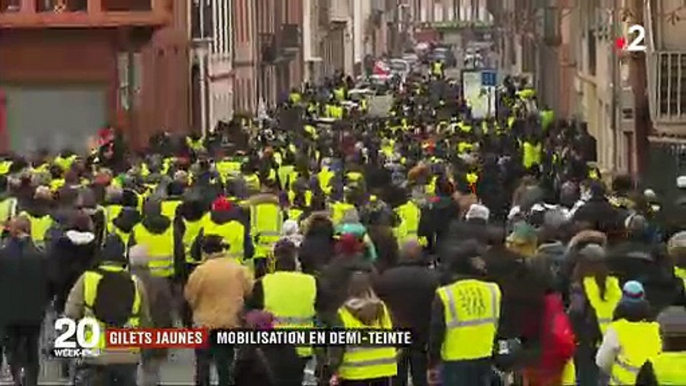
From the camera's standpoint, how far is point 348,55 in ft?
355

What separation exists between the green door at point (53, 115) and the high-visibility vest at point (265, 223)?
954 inches

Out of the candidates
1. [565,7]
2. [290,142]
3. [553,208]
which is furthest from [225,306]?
[565,7]

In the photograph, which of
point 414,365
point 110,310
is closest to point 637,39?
point 414,365

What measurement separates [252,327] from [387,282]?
67.6 inches

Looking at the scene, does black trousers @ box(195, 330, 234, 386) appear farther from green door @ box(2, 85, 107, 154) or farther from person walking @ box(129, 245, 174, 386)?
green door @ box(2, 85, 107, 154)

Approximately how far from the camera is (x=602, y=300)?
13.9 meters

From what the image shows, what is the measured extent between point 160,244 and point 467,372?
4.54 metres

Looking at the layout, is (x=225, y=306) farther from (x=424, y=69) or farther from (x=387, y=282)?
(x=424, y=69)

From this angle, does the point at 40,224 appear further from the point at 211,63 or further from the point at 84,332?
the point at 211,63

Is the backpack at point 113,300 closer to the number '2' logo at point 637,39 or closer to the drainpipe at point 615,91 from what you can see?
the number '2' logo at point 637,39

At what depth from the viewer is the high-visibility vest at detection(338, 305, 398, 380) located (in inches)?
508

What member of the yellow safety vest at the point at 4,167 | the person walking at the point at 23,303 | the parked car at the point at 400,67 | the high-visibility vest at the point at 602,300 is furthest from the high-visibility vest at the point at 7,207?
the parked car at the point at 400,67

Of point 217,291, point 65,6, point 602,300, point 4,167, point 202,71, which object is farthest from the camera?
point 202,71

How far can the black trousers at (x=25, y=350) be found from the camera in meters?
15.8
